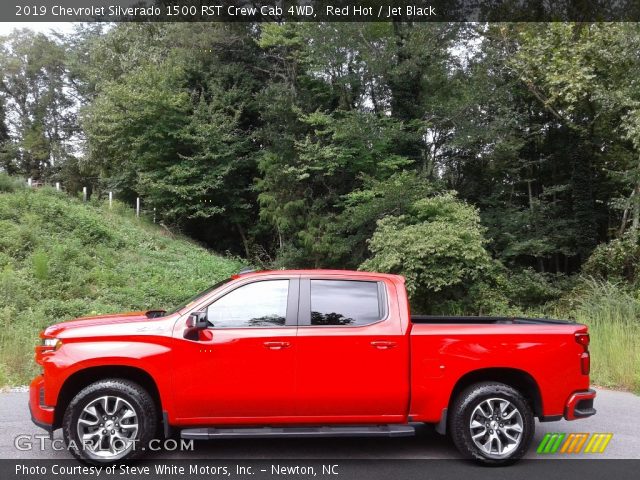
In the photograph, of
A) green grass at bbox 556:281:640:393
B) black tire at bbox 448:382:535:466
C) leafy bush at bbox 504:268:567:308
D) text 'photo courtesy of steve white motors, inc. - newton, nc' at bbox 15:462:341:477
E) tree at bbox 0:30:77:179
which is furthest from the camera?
tree at bbox 0:30:77:179

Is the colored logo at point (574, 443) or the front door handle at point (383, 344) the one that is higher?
the front door handle at point (383, 344)

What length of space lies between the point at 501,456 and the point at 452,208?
47.7ft

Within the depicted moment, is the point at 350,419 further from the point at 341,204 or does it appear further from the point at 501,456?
the point at 341,204

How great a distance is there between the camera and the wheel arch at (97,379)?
4.99m

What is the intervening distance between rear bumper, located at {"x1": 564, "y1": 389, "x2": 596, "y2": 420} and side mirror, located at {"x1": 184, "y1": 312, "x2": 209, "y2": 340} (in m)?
3.53

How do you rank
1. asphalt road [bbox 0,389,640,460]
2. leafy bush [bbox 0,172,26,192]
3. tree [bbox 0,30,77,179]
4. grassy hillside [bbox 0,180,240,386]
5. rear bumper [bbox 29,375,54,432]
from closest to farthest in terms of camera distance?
1. rear bumper [bbox 29,375,54,432]
2. asphalt road [bbox 0,389,640,460]
3. grassy hillside [bbox 0,180,240,386]
4. leafy bush [bbox 0,172,26,192]
5. tree [bbox 0,30,77,179]

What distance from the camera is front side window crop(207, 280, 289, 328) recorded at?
16.9 feet

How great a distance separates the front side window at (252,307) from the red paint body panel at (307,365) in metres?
0.10

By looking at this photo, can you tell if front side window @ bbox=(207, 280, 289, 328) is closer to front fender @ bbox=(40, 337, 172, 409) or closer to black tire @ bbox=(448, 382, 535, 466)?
front fender @ bbox=(40, 337, 172, 409)

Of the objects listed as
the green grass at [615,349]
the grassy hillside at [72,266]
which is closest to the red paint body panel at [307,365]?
the green grass at [615,349]

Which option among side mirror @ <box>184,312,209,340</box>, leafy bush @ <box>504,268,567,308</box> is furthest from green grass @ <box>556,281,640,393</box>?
leafy bush @ <box>504,268,567,308</box>

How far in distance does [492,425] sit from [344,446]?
153 cm

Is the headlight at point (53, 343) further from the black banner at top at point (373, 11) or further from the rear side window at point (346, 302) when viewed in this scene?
the black banner at top at point (373, 11)

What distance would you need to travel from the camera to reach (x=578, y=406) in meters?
5.11
